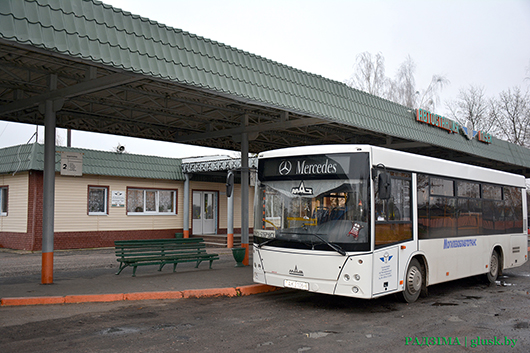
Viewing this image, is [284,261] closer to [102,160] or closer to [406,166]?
[406,166]

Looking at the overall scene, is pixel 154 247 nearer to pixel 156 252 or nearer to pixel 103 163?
pixel 156 252

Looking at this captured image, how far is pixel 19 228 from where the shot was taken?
19.9 meters

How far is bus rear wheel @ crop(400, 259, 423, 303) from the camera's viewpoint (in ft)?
30.6

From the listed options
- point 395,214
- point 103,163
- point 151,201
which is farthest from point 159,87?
point 151,201

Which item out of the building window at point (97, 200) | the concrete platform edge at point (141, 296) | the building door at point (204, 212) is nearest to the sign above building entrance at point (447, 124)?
the concrete platform edge at point (141, 296)

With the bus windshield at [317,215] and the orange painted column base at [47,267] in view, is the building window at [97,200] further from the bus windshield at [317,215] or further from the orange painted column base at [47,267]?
the bus windshield at [317,215]

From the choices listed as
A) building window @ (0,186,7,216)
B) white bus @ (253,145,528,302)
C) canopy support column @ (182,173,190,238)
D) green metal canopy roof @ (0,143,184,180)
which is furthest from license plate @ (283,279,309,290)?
building window @ (0,186,7,216)

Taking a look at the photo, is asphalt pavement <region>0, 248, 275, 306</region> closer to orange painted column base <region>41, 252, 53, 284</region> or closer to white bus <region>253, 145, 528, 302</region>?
orange painted column base <region>41, 252, 53, 284</region>

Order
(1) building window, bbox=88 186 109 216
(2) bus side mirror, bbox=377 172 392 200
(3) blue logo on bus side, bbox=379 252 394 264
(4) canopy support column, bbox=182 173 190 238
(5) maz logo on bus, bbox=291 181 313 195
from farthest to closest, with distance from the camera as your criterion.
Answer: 1. (4) canopy support column, bbox=182 173 190 238
2. (1) building window, bbox=88 186 109 216
3. (5) maz logo on bus, bbox=291 181 313 195
4. (3) blue logo on bus side, bbox=379 252 394 264
5. (2) bus side mirror, bbox=377 172 392 200

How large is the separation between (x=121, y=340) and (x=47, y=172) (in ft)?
17.5

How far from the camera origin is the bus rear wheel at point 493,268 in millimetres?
12447

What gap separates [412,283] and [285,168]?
11.5 ft

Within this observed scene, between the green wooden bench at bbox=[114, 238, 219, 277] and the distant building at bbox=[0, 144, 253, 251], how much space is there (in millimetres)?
6200

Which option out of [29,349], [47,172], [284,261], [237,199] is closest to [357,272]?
[284,261]
